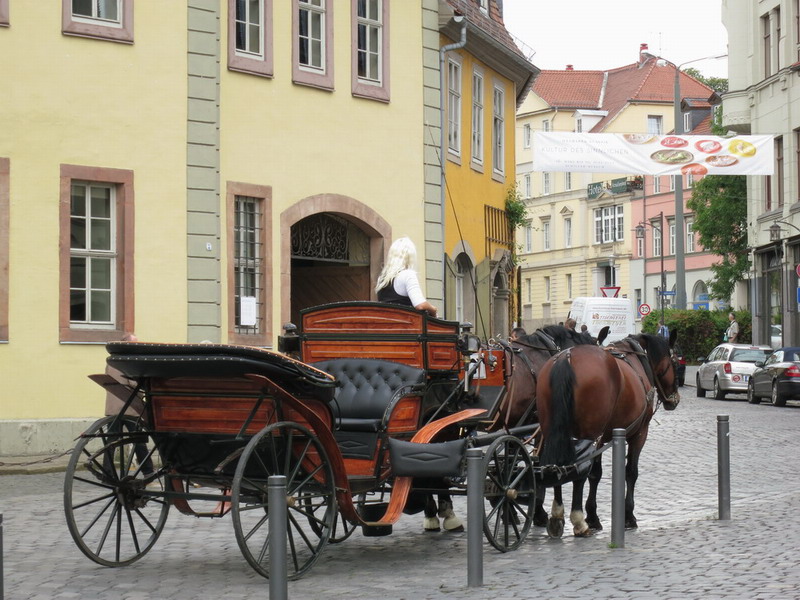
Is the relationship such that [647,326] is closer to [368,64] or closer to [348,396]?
[368,64]

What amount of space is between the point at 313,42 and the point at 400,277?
10.9m

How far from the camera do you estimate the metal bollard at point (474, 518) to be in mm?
8375

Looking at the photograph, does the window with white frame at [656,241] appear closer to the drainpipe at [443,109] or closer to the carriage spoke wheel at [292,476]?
the drainpipe at [443,109]

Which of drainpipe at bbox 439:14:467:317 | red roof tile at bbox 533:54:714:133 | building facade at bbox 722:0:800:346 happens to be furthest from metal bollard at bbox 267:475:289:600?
red roof tile at bbox 533:54:714:133

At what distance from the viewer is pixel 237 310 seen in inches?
780

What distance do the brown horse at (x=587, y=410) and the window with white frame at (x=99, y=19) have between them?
9.32 metres

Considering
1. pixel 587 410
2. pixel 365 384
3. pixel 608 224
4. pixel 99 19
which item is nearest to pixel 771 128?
pixel 99 19

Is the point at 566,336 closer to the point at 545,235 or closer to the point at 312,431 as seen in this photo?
the point at 312,431

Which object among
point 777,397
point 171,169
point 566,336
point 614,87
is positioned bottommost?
point 777,397

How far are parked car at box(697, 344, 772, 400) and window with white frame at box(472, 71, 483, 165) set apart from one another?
479 inches

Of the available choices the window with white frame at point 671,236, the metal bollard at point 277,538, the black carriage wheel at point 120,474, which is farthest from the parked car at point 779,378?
the window with white frame at point 671,236

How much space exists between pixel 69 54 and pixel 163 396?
397 inches

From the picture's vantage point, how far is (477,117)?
27.6 metres

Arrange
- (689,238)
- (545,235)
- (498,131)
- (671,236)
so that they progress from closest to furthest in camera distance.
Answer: (498,131), (689,238), (671,236), (545,235)
